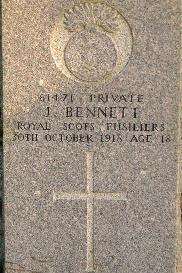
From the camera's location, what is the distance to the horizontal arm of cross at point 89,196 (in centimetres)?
304

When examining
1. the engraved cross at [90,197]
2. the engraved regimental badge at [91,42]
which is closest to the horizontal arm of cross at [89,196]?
the engraved cross at [90,197]

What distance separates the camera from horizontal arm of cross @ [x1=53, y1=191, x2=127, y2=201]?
304 centimetres

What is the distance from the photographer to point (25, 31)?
9.67 ft

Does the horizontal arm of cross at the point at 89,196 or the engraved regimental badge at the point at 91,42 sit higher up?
the engraved regimental badge at the point at 91,42

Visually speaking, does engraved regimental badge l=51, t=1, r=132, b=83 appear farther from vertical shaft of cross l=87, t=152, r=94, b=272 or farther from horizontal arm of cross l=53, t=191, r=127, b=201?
horizontal arm of cross l=53, t=191, r=127, b=201

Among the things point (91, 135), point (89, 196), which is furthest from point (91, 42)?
point (89, 196)

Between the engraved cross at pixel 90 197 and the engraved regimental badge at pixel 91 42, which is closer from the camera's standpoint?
the engraved regimental badge at pixel 91 42

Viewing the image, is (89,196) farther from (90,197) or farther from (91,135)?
(91,135)

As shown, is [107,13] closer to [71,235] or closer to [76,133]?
[76,133]

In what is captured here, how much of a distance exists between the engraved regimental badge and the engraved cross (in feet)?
1.96

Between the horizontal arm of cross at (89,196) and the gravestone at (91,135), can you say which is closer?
the gravestone at (91,135)

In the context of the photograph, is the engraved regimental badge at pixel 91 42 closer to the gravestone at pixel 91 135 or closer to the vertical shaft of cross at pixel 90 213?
the gravestone at pixel 91 135

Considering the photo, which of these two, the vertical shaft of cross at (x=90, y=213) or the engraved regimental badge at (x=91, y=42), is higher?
the engraved regimental badge at (x=91, y=42)

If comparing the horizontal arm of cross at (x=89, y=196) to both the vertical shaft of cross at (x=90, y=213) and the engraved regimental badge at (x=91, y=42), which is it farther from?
the engraved regimental badge at (x=91, y=42)
